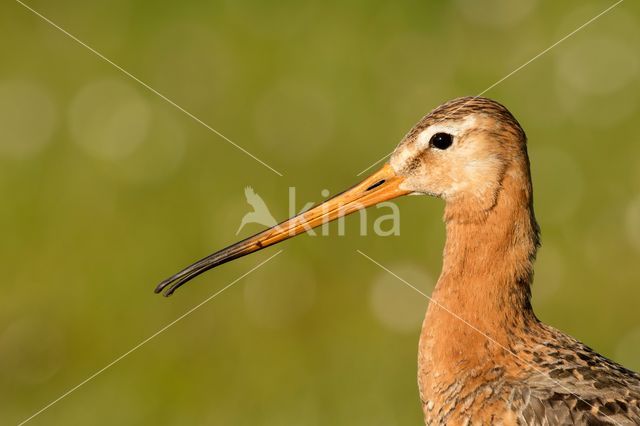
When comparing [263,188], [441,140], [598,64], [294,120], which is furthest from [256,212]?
[441,140]

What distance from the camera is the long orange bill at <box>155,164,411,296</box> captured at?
4.16 metres

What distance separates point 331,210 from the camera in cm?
423

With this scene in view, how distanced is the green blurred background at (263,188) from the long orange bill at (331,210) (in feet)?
4.49

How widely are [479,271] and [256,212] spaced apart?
289cm

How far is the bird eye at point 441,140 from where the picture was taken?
4008 mm

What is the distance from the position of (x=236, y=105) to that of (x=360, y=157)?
3.27 ft

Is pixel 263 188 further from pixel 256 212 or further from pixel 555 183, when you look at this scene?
pixel 555 183

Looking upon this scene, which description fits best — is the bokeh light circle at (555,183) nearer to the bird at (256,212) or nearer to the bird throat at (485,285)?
the bird at (256,212)

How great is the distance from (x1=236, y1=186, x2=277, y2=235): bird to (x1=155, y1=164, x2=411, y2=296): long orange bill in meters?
2.21

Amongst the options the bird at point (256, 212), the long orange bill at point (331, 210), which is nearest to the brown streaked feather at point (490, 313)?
the long orange bill at point (331, 210)

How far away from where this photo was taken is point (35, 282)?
6426 millimetres

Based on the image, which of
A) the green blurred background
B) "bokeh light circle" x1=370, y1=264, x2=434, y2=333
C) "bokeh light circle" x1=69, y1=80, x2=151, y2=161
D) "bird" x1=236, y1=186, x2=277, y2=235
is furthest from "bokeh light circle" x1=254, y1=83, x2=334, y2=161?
"bokeh light circle" x1=370, y1=264, x2=434, y2=333

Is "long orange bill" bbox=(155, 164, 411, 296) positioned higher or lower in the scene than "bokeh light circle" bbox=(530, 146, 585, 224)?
lower

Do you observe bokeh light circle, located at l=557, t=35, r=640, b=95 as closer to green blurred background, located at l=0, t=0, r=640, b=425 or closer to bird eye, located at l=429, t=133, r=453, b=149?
green blurred background, located at l=0, t=0, r=640, b=425
